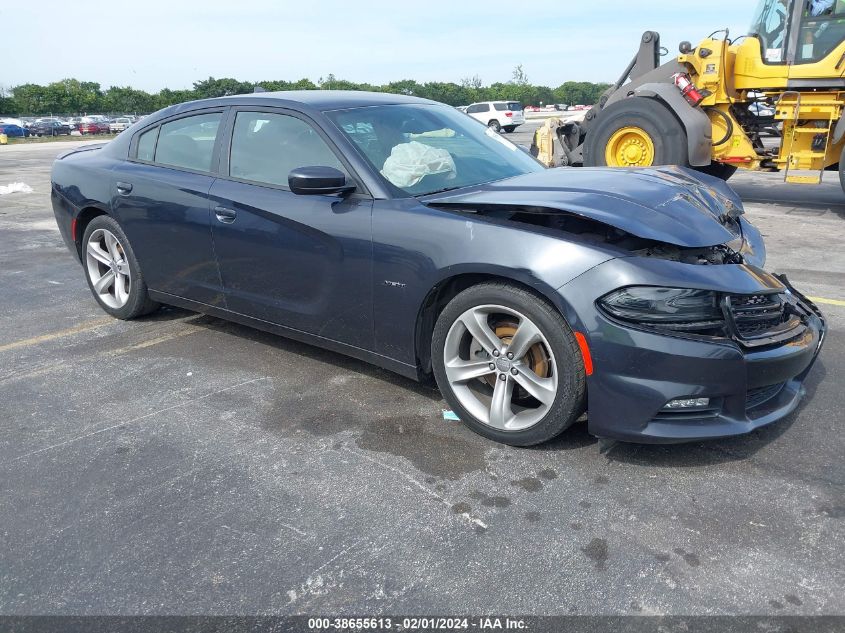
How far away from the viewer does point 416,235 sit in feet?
10.6

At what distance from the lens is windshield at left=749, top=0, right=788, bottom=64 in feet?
29.1

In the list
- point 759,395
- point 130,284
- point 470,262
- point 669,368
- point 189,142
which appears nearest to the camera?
point 669,368

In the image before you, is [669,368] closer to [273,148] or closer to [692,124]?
[273,148]

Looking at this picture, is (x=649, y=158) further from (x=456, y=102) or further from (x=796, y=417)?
(x=456, y=102)

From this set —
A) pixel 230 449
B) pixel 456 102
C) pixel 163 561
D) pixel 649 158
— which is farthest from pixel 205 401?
pixel 456 102

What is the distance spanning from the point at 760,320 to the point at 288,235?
2.32 meters

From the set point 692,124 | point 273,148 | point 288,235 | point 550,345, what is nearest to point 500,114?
point 692,124

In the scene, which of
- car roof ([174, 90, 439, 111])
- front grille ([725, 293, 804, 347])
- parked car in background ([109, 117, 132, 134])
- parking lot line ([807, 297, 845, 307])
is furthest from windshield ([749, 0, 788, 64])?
parked car in background ([109, 117, 132, 134])

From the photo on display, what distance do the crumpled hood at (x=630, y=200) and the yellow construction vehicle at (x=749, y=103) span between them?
592 cm

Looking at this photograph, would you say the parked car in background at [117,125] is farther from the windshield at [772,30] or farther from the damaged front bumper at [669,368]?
the damaged front bumper at [669,368]

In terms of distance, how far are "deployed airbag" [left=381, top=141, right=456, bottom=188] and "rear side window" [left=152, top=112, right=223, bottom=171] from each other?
1.26 metres

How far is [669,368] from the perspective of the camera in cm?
266

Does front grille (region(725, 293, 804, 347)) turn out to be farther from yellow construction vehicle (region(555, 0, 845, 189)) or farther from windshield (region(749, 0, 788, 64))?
windshield (region(749, 0, 788, 64))

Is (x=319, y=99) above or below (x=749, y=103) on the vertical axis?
above
